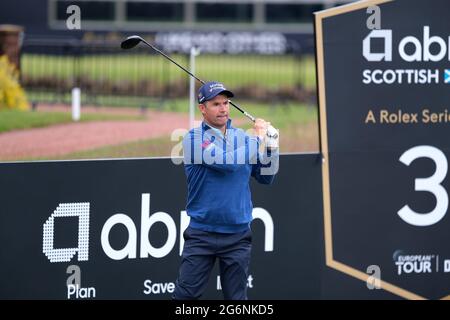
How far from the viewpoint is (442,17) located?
324 inches

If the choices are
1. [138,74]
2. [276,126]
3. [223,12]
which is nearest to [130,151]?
[276,126]

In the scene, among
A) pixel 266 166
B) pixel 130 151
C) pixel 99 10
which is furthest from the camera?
pixel 99 10

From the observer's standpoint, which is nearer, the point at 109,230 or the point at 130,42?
the point at 130,42

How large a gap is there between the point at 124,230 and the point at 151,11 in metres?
19.5

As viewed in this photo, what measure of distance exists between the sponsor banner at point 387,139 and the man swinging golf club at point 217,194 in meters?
1.72

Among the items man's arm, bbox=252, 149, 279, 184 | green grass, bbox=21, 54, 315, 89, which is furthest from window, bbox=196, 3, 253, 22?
man's arm, bbox=252, 149, 279, 184

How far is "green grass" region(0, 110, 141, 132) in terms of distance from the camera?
11.1m

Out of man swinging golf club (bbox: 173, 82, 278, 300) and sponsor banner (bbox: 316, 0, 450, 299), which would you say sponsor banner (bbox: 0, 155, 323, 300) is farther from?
man swinging golf club (bbox: 173, 82, 278, 300)

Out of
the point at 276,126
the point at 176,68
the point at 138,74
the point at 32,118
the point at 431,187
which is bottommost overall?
the point at 431,187

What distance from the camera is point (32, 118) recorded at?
11.8 m

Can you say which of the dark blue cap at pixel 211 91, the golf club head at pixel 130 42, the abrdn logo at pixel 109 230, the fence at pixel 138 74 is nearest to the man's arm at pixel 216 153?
the dark blue cap at pixel 211 91

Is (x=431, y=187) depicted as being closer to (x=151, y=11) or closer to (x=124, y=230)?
(x=124, y=230)

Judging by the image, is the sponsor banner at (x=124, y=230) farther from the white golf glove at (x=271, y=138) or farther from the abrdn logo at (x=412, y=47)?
the white golf glove at (x=271, y=138)

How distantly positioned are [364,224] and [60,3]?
57.8ft
